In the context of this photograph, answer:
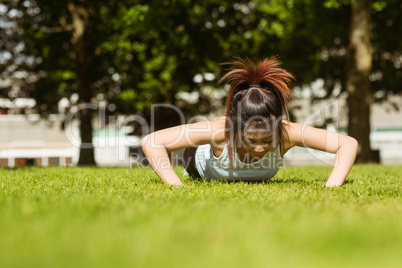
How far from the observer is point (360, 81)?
56.4ft

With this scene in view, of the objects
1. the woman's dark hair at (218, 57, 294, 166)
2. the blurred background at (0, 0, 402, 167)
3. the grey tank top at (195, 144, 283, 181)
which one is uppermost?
the blurred background at (0, 0, 402, 167)

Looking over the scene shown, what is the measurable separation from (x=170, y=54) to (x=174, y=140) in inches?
614

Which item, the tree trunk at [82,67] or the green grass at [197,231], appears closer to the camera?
the green grass at [197,231]

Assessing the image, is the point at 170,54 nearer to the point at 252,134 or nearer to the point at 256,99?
the point at 256,99

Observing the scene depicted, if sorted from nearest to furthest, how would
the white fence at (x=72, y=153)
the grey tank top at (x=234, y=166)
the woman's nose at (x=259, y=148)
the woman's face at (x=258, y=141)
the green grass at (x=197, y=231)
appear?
the green grass at (x=197, y=231) → the woman's face at (x=258, y=141) → the woman's nose at (x=259, y=148) → the grey tank top at (x=234, y=166) → the white fence at (x=72, y=153)

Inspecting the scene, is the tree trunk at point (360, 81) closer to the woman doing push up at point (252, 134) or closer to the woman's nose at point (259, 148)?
the woman doing push up at point (252, 134)

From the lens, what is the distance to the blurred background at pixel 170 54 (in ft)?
58.5

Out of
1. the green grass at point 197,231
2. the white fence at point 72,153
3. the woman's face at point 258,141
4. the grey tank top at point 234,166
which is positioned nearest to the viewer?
the green grass at point 197,231

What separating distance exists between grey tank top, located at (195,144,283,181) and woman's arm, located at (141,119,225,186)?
34 cm

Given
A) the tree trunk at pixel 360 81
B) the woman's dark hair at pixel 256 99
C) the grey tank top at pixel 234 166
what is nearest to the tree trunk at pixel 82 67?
the tree trunk at pixel 360 81

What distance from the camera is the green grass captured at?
2301 millimetres

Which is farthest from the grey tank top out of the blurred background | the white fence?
the white fence

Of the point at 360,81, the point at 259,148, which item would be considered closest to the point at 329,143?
the point at 259,148

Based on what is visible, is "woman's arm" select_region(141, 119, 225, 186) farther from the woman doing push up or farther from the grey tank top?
the grey tank top
